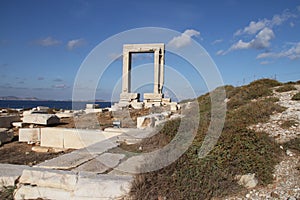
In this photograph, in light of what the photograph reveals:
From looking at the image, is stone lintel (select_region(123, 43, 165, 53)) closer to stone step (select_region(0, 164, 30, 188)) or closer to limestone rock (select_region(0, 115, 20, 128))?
limestone rock (select_region(0, 115, 20, 128))

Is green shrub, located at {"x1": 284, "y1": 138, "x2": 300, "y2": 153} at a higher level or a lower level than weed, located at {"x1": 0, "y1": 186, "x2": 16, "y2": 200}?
higher

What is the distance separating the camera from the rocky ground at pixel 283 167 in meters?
4.45

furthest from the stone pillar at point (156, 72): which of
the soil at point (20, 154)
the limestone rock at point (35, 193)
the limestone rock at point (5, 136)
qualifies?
the limestone rock at point (35, 193)

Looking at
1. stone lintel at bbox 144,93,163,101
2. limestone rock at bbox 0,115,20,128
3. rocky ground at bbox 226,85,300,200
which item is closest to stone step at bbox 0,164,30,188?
rocky ground at bbox 226,85,300,200

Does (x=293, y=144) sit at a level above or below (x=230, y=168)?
above

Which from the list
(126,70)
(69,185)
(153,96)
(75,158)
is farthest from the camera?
(126,70)

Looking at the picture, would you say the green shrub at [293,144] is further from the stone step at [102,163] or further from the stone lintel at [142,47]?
the stone lintel at [142,47]

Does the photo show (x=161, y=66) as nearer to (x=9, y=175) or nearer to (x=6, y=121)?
(x=6, y=121)

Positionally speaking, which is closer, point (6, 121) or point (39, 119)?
point (39, 119)

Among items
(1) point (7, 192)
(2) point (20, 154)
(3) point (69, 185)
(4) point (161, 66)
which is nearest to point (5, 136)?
(2) point (20, 154)

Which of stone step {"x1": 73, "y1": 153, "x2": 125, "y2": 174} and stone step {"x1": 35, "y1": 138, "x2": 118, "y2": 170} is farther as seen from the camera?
stone step {"x1": 35, "y1": 138, "x2": 118, "y2": 170}

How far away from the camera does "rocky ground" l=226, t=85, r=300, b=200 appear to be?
14.6 feet

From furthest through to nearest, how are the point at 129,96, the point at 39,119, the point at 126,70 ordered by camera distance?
the point at 126,70
the point at 129,96
the point at 39,119

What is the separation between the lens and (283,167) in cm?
532
